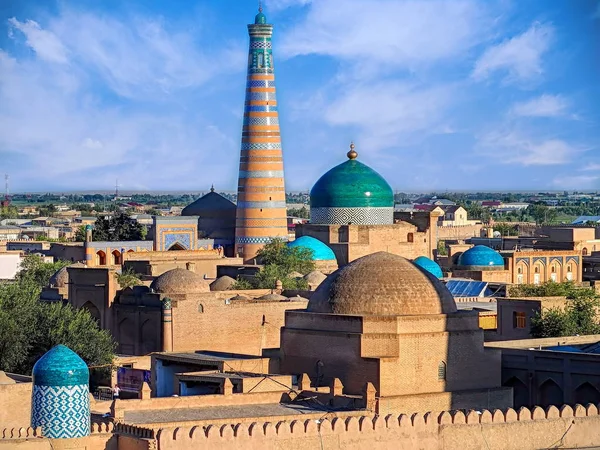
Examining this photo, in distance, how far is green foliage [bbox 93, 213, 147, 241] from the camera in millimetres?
60469

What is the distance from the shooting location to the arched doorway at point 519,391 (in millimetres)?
30969

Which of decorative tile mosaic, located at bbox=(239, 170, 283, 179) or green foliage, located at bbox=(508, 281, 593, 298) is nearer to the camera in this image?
green foliage, located at bbox=(508, 281, 593, 298)

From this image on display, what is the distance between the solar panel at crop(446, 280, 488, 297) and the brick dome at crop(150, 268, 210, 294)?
9992 millimetres

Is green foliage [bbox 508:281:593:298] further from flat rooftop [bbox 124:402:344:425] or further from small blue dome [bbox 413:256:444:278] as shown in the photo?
flat rooftop [bbox 124:402:344:425]

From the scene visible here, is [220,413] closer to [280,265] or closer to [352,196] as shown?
[280,265]

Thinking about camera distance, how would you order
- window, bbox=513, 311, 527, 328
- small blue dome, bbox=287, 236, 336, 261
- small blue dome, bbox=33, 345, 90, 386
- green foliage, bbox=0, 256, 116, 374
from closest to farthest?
1. small blue dome, bbox=33, 345, 90, 386
2. green foliage, bbox=0, 256, 116, 374
3. window, bbox=513, 311, 527, 328
4. small blue dome, bbox=287, 236, 336, 261

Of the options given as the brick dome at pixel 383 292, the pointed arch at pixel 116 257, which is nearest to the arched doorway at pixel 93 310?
the pointed arch at pixel 116 257

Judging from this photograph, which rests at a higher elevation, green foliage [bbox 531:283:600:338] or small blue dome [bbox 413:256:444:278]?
small blue dome [bbox 413:256:444:278]

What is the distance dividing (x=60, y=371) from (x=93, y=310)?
21.1 meters

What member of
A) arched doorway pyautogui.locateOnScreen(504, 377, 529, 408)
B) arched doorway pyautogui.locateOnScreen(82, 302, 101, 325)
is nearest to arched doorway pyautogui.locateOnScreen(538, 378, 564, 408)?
arched doorway pyautogui.locateOnScreen(504, 377, 529, 408)

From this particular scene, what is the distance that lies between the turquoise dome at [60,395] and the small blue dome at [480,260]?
33.7 meters

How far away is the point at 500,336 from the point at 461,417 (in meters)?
13.4

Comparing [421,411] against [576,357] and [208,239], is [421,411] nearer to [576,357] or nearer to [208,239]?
[576,357]

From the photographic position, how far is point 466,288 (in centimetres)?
4772
